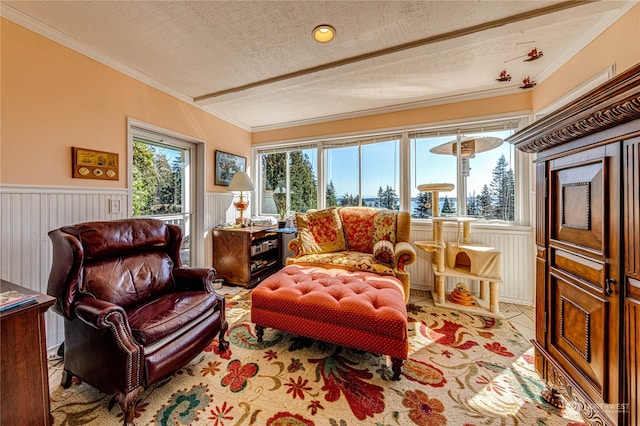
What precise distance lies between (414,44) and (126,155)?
9.57 ft

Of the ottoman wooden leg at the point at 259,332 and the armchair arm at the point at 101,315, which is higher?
the armchair arm at the point at 101,315

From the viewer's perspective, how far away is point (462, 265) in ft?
9.35

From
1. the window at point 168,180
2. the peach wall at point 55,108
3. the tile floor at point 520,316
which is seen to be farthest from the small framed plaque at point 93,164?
the tile floor at point 520,316

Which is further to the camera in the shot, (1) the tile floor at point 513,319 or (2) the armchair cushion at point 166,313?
(1) the tile floor at point 513,319

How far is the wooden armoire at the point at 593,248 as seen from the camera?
2.61 feet

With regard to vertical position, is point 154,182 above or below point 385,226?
above

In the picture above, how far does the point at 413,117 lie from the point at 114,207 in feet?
11.9

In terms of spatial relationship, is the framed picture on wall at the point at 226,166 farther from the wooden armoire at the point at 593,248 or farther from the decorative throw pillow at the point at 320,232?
the wooden armoire at the point at 593,248

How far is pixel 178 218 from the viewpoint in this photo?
125 inches

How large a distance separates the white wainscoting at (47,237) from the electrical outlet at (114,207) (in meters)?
0.02

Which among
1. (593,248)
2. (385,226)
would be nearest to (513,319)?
(385,226)

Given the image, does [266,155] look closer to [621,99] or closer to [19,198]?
[19,198]

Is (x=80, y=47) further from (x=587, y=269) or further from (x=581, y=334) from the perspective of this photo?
(x=581, y=334)

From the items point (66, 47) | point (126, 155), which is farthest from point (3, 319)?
point (66, 47)
